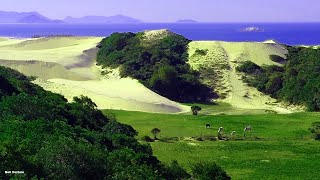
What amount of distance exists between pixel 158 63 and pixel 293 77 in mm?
19538

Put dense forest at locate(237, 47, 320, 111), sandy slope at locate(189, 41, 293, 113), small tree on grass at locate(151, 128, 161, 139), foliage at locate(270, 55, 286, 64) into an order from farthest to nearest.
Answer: foliage at locate(270, 55, 286, 64) → sandy slope at locate(189, 41, 293, 113) → dense forest at locate(237, 47, 320, 111) → small tree on grass at locate(151, 128, 161, 139)

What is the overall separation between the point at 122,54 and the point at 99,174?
64.3 meters

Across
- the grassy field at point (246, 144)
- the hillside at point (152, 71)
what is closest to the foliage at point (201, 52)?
the hillside at point (152, 71)

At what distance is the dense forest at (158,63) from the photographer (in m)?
66.3

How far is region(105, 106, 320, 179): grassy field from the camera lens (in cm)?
2970

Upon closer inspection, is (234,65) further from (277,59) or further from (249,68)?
(277,59)

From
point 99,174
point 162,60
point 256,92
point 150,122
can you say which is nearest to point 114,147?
point 99,174

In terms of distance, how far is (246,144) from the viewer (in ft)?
117

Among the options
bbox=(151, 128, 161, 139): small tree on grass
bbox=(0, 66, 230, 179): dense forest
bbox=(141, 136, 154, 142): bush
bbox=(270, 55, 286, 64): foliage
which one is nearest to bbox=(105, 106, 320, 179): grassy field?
bbox=(151, 128, 161, 139): small tree on grass

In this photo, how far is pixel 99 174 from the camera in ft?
52.5

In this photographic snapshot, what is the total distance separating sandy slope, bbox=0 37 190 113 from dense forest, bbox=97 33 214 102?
2.20m

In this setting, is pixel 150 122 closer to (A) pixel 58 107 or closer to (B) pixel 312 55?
(A) pixel 58 107

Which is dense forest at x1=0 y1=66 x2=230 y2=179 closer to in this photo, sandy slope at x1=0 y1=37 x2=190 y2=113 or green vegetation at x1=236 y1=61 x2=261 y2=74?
sandy slope at x1=0 y1=37 x2=190 y2=113

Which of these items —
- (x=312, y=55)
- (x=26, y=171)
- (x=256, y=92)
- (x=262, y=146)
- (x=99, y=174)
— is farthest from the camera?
(x=312, y=55)
